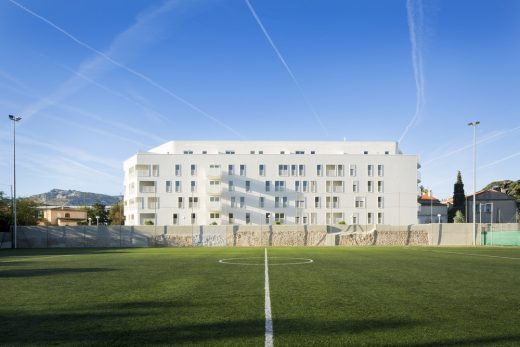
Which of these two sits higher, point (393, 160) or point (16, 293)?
point (393, 160)

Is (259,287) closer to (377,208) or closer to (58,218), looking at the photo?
(377,208)

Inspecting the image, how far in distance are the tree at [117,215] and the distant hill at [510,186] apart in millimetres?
85907

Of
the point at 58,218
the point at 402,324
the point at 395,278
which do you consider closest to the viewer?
the point at 402,324

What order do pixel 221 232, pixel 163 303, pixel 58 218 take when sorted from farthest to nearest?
pixel 58 218 → pixel 221 232 → pixel 163 303

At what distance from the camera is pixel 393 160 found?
274ft

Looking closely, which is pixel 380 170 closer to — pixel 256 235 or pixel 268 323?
pixel 256 235

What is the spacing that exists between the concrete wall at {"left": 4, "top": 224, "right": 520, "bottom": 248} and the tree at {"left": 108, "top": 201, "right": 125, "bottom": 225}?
57.8 m

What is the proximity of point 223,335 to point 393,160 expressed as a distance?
3136 inches

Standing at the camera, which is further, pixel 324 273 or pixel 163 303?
pixel 324 273

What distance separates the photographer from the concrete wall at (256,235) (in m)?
56.5

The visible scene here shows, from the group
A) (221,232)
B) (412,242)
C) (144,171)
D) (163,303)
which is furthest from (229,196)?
(163,303)

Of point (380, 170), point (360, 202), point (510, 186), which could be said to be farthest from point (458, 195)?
point (360, 202)

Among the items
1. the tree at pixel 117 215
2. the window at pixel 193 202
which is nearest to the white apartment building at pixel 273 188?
the window at pixel 193 202

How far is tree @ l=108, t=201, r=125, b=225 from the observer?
114438 mm
